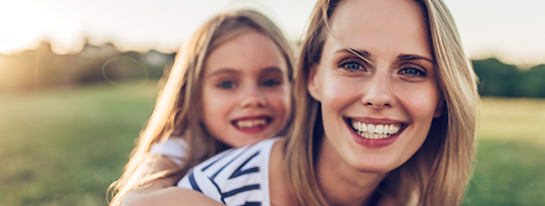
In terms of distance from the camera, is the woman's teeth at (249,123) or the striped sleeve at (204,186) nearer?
the striped sleeve at (204,186)

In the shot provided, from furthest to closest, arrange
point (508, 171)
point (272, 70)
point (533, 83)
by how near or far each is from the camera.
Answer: point (533, 83) < point (508, 171) < point (272, 70)

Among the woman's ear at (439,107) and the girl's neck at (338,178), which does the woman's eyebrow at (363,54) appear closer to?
the woman's ear at (439,107)

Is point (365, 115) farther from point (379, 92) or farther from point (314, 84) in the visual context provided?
point (314, 84)

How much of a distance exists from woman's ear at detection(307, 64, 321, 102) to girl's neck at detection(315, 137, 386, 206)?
0.30 meters

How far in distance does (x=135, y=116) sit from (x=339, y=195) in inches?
541

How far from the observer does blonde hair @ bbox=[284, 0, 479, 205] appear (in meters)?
1.92

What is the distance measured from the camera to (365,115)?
1900 mm

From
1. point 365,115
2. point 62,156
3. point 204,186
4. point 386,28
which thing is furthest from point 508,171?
point 62,156

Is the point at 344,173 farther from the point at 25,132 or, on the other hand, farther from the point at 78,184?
the point at 25,132

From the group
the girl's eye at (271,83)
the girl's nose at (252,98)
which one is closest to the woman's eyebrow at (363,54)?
the girl's nose at (252,98)

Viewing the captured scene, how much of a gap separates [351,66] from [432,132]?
32.2 inches

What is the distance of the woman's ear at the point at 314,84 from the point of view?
223 cm

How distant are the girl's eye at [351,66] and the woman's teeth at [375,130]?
0.27 metres

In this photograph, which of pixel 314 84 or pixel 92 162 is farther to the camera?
pixel 92 162
